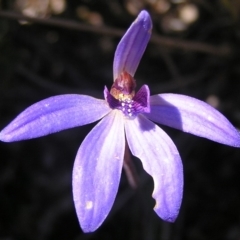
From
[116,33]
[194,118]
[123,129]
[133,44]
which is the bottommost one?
[116,33]

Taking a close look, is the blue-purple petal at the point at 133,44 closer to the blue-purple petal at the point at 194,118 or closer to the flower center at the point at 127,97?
the flower center at the point at 127,97

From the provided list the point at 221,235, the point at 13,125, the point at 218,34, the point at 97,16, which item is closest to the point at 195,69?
the point at 218,34

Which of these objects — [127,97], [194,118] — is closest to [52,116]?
[127,97]

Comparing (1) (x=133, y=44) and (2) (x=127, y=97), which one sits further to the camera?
(2) (x=127, y=97)

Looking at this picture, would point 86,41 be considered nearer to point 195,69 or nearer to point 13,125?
point 195,69

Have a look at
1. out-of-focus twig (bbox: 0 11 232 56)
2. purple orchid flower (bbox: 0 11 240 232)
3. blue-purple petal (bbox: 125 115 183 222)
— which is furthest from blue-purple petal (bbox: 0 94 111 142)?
out-of-focus twig (bbox: 0 11 232 56)

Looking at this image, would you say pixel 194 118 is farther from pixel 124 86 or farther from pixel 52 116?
pixel 52 116
